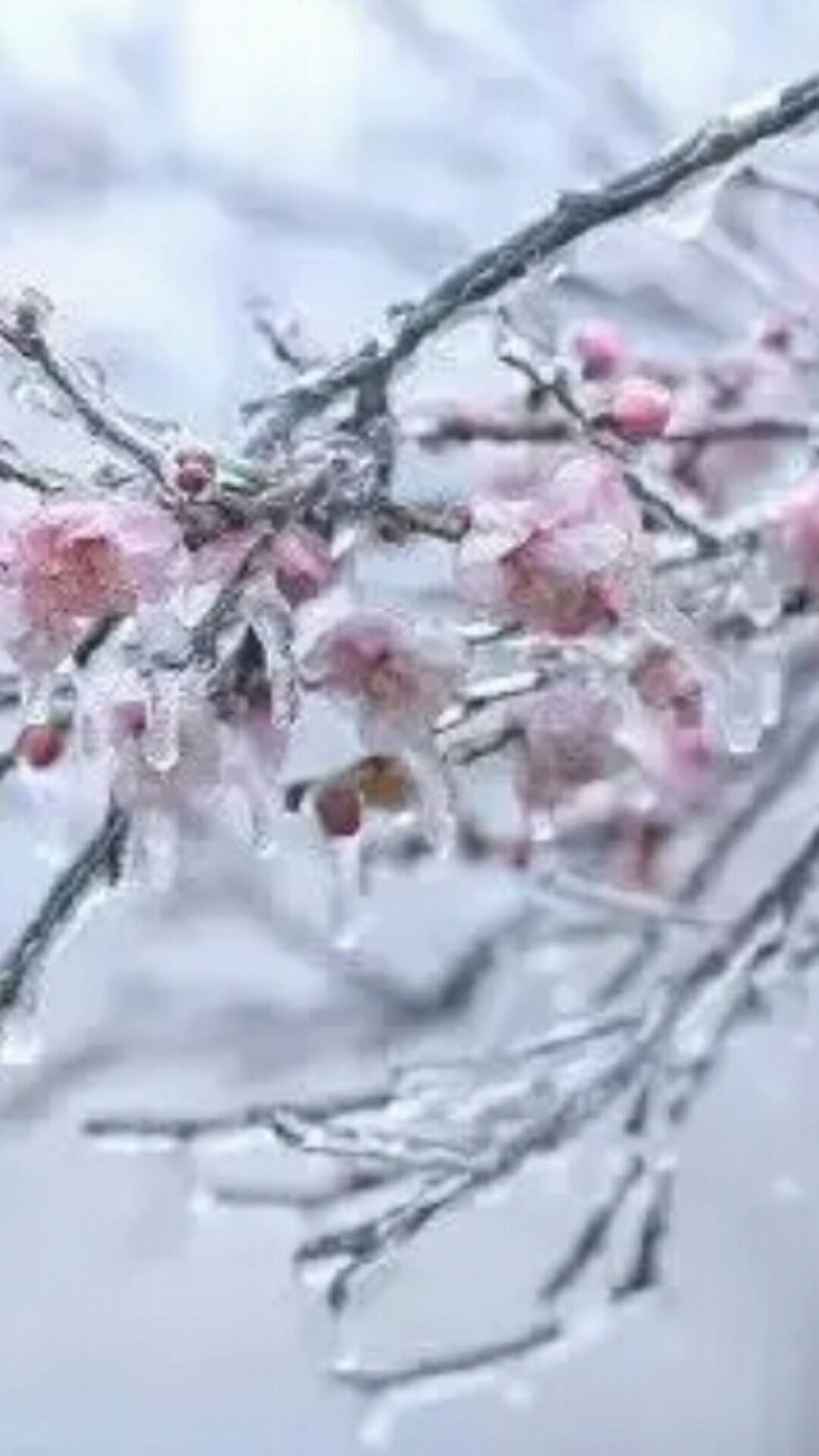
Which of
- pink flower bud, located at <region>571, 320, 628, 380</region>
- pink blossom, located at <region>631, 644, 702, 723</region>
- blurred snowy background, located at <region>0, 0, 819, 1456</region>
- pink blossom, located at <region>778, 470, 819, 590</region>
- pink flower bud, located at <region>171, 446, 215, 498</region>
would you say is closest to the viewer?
pink flower bud, located at <region>171, 446, 215, 498</region>

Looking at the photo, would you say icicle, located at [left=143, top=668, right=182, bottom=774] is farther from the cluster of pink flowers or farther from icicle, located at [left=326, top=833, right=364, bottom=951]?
icicle, located at [left=326, top=833, right=364, bottom=951]

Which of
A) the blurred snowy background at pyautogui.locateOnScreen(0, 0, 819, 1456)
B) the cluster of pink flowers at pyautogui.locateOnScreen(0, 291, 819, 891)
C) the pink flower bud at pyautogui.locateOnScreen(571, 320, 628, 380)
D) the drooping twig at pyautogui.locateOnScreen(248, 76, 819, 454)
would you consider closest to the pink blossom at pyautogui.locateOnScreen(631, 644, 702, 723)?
the cluster of pink flowers at pyautogui.locateOnScreen(0, 291, 819, 891)

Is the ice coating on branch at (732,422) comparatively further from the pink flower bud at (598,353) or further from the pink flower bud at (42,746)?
the pink flower bud at (42,746)

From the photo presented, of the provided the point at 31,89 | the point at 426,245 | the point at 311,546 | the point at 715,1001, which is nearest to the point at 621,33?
the point at 426,245

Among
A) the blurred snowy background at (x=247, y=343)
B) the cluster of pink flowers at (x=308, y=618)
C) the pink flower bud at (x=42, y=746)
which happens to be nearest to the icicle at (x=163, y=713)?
the cluster of pink flowers at (x=308, y=618)

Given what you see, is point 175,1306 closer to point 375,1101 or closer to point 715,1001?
point 375,1101
